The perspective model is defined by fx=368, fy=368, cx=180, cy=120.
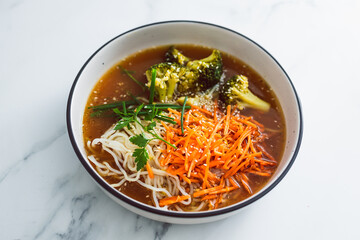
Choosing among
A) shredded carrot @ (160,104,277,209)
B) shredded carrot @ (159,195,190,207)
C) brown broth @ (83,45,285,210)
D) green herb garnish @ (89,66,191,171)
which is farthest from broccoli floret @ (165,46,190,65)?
shredded carrot @ (159,195,190,207)

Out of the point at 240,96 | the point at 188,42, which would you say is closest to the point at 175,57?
the point at 188,42

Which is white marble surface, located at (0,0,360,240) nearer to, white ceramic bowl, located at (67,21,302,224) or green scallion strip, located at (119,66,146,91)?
white ceramic bowl, located at (67,21,302,224)

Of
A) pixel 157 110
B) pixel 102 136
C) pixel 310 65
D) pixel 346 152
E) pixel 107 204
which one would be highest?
pixel 310 65

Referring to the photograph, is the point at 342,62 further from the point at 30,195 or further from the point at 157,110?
the point at 30,195

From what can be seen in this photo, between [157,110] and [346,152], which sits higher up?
[346,152]

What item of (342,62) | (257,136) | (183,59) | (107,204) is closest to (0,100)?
(107,204)

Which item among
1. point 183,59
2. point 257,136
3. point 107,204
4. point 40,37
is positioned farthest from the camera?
point 40,37

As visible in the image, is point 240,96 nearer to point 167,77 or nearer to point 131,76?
point 167,77
